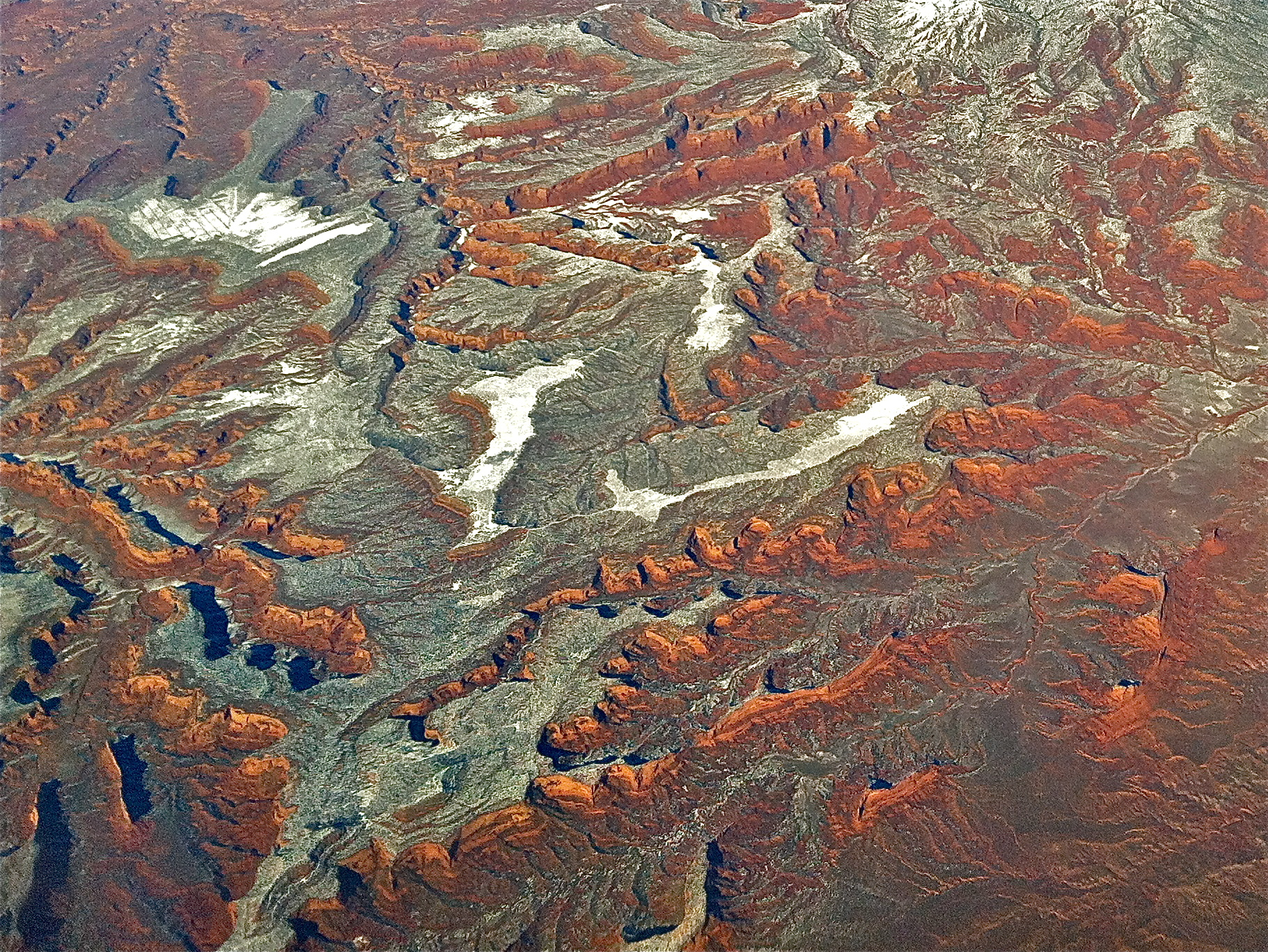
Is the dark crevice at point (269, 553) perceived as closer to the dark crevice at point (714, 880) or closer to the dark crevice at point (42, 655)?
the dark crevice at point (42, 655)

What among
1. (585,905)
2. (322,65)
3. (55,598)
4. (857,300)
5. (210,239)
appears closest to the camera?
(585,905)

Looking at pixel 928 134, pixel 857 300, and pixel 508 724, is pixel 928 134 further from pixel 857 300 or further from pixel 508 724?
pixel 508 724

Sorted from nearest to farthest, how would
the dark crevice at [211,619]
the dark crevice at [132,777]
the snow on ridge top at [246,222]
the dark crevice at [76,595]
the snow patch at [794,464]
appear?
1. the dark crevice at [132,777]
2. the dark crevice at [211,619]
3. the dark crevice at [76,595]
4. the snow patch at [794,464]
5. the snow on ridge top at [246,222]

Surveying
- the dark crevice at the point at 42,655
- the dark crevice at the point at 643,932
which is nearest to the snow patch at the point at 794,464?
the dark crevice at the point at 643,932

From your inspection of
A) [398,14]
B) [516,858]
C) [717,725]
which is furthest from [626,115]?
[516,858]

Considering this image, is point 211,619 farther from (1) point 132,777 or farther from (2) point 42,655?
(1) point 132,777

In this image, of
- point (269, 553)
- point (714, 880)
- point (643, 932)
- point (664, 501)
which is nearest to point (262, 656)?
point (269, 553)
